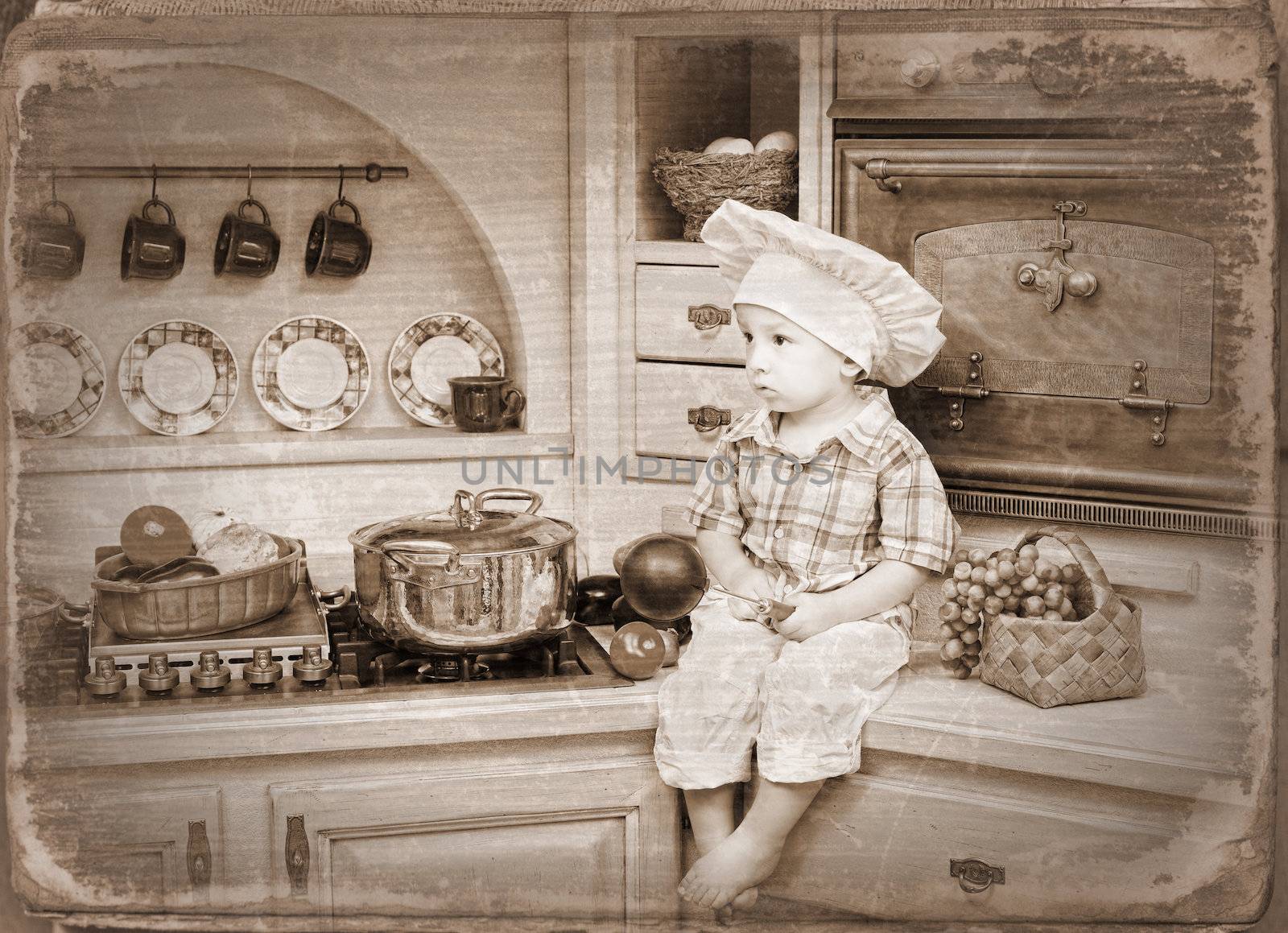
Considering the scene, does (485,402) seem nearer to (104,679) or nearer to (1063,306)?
(104,679)

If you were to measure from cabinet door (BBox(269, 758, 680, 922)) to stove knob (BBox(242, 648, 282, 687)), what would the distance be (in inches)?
6.0

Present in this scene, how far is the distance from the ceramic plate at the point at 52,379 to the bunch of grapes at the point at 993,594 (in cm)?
83

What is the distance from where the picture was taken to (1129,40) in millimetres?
1124

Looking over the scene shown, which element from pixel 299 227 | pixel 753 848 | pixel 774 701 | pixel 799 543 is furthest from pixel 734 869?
pixel 299 227

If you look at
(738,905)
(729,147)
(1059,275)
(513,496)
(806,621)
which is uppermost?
(729,147)

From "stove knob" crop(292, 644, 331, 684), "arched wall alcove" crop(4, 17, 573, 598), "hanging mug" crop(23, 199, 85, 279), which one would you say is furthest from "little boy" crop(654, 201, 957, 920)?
"hanging mug" crop(23, 199, 85, 279)

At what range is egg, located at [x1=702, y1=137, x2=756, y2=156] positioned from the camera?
3.98 ft

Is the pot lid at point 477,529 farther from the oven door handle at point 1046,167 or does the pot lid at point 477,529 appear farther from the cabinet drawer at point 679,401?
the oven door handle at point 1046,167

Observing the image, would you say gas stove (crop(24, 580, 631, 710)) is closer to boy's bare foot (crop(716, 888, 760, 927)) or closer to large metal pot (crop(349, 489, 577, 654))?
large metal pot (crop(349, 489, 577, 654))

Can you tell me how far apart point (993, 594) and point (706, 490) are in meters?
0.29

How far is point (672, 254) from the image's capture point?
1.26 metres

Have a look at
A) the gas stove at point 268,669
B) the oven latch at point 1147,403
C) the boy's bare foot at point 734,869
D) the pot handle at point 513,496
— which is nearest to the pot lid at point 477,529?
the pot handle at point 513,496

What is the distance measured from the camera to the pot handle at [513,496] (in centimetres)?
125

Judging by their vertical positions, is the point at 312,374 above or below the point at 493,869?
above
